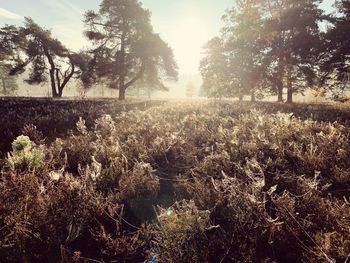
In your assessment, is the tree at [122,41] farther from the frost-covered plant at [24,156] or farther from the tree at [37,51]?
the frost-covered plant at [24,156]

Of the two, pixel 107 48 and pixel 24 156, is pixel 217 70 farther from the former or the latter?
pixel 24 156

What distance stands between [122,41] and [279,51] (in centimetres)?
1518

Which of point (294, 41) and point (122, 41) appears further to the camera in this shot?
point (122, 41)

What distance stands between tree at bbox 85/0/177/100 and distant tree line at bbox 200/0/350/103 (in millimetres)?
5774

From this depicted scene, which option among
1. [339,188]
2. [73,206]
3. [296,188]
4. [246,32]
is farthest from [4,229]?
[246,32]

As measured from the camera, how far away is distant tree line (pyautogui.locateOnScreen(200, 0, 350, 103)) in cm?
2008

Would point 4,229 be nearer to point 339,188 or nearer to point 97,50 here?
point 339,188

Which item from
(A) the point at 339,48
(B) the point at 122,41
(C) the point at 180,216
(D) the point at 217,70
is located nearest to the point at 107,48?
(B) the point at 122,41

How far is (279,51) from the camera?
75.6 ft

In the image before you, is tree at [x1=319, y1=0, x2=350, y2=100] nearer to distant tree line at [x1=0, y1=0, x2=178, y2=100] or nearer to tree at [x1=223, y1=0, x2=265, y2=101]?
tree at [x1=223, y1=0, x2=265, y2=101]

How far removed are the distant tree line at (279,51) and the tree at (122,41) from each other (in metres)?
5.77

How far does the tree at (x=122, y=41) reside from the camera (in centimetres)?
2885

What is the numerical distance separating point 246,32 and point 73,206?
25.3 m

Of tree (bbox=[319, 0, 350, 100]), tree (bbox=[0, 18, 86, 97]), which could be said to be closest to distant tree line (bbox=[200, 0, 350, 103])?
tree (bbox=[319, 0, 350, 100])
